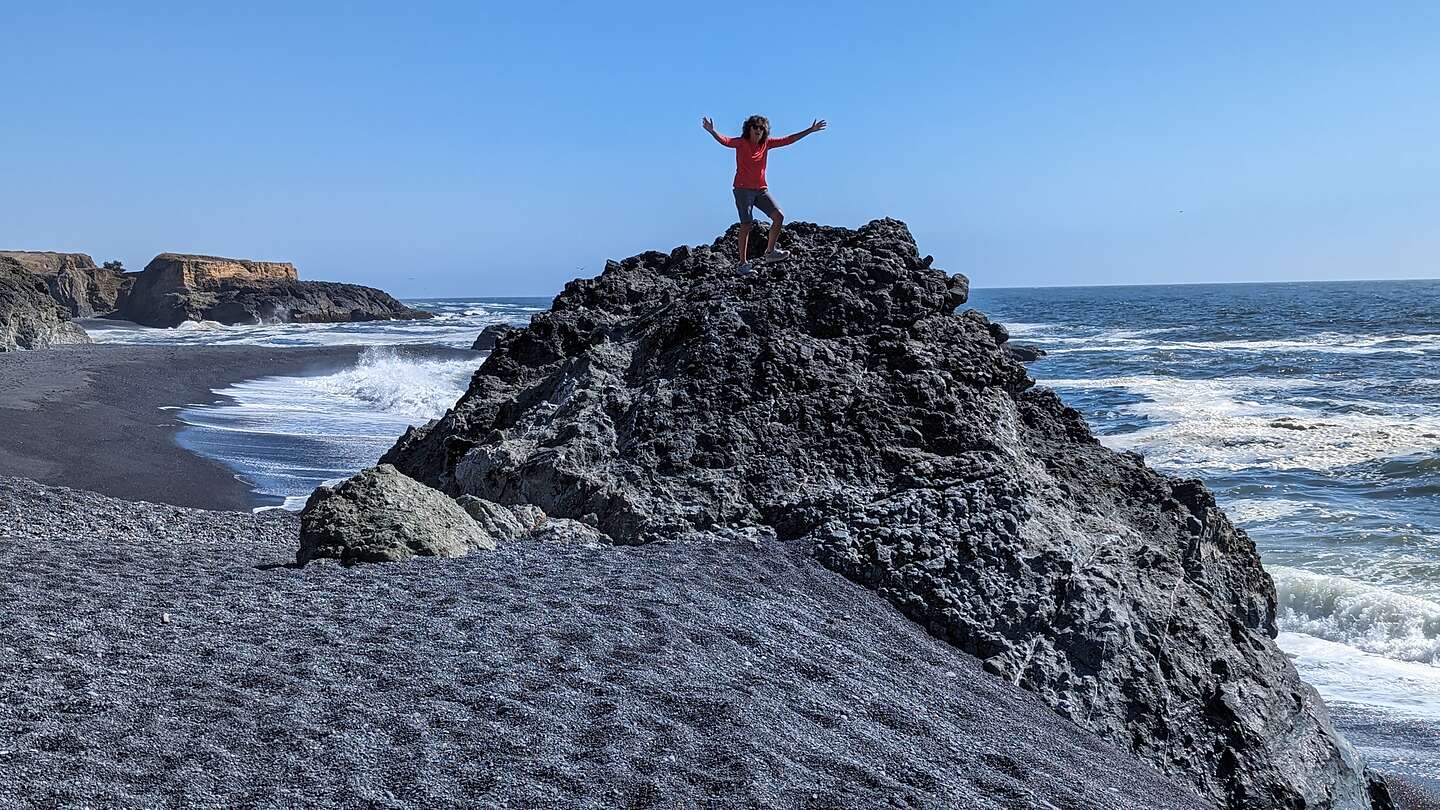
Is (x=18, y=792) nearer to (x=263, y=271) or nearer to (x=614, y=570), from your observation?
(x=614, y=570)

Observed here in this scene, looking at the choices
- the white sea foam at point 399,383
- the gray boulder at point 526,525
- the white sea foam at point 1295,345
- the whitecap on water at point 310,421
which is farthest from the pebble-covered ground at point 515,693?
the white sea foam at point 1295,345

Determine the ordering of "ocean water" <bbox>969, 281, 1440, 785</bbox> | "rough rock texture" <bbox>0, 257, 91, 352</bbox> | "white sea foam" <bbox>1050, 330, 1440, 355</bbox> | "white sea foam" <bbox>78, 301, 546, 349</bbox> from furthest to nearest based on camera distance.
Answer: "white sea foam" <bbox>78, 301, 546, 349</bbox> < "white sea foam" <bbox>1050, 330, 1440, 355</bbox> < "rough rock texture" <bbox>0, 257, 91, 352</bbox> < "ocean water" <bbox>969, 281, 1440, 785</bbox>

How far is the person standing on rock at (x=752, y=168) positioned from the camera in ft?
27.7

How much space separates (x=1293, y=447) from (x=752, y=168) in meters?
13.7

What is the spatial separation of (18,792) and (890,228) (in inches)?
254

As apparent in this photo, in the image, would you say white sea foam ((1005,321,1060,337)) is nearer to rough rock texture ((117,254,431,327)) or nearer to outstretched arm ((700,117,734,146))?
rough rock texture ((117,254,431,327))

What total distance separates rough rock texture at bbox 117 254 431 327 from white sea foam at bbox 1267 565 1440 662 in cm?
6252

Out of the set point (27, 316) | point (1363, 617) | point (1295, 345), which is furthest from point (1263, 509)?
point (27, 316)

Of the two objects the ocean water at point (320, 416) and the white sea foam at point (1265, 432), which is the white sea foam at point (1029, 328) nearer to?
the ocean water at point (320, 416)

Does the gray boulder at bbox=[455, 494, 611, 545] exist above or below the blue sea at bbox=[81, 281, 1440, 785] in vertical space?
above

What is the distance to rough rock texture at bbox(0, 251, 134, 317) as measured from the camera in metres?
65.6

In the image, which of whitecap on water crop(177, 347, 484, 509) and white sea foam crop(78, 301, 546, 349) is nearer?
whitecap on water crop(177, 347, 484, 509)

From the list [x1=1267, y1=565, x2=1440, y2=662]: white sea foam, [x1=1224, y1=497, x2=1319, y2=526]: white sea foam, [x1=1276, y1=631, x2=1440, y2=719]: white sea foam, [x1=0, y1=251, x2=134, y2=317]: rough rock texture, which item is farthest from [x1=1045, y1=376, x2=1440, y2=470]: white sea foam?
[x1=0, y1=251, x2=134, y2=317]: rough rock texture

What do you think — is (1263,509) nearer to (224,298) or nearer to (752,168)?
(752,168)
